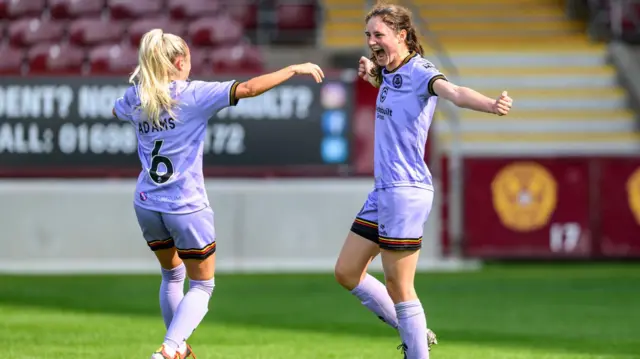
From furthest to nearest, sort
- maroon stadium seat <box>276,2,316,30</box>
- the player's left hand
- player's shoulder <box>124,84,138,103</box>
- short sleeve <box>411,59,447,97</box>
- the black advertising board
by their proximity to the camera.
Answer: maroon stadium seat <box>276,2,316,30</box> < the black advertising board < player's shoulder <box>124,84,138,103</box> < short sleeve <box>411,59,447,97</box> < the player's left hand

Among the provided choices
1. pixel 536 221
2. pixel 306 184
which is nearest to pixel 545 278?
pixel 536 221

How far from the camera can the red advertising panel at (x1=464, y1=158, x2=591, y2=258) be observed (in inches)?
619

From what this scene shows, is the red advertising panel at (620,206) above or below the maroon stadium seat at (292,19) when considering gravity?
below

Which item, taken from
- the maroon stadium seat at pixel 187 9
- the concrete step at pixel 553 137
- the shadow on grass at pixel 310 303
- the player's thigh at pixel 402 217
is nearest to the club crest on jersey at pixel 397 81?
the player's thigh at pixel 402 217

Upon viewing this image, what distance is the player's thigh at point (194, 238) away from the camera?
22.3 ft

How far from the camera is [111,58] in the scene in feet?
54.2

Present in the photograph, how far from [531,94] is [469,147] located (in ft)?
6.10

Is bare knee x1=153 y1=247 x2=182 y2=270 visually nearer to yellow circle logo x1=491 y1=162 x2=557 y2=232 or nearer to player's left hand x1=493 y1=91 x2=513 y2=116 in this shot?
player's left hand x1=493 y1=91 x2=513 y2=116

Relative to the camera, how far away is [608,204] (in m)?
15.8

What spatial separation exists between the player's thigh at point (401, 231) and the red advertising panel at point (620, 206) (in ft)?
31.6

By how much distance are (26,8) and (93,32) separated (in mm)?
1240

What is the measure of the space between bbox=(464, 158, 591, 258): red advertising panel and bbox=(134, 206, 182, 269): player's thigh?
899 cm

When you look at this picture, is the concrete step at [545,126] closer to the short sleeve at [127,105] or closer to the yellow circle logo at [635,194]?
the yellow circle logo at [635,194]

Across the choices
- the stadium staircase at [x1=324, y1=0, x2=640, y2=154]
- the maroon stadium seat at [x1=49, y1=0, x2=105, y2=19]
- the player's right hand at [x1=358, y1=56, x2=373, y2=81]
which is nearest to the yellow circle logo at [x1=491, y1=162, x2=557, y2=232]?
the stadium staircase at [x1=324, y1=0, x2=640, y2=154]
